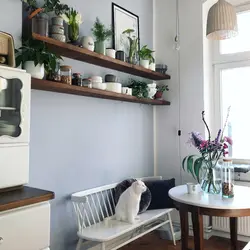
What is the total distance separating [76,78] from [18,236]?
1387mm

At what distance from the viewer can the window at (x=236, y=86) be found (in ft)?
11.1

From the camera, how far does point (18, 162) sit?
1.72 metres

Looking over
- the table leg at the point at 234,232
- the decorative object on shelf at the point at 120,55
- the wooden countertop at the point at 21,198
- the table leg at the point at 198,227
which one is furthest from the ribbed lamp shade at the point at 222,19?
the wooden countertop at the point at 21,198

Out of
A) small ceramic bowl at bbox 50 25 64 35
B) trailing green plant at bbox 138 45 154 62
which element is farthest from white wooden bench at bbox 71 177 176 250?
trailing green plant at bbox 138 45 154 62

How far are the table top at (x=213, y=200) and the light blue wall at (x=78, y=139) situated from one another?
82cm

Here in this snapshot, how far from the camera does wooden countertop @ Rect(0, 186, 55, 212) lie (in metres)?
1.40

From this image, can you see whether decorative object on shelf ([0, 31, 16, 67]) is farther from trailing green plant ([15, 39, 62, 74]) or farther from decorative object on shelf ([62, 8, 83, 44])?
decorative object on shelf ([62, 8, 83, 44])

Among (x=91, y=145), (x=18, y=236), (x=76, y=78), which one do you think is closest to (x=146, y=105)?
(x=91, y=145)

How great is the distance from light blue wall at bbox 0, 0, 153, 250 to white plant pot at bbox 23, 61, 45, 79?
22 centimetres

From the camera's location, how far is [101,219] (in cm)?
280

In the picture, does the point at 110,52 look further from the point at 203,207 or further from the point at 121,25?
the point at 203,207

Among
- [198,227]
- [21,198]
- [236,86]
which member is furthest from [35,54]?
[236,86]

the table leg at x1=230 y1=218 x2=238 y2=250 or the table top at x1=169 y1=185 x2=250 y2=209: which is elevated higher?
the table top at x1=169 y1=185 x2=250 y2=209

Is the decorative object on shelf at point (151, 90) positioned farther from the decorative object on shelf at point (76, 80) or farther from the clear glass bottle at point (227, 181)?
the clear glass bottle at point (227, 181)
